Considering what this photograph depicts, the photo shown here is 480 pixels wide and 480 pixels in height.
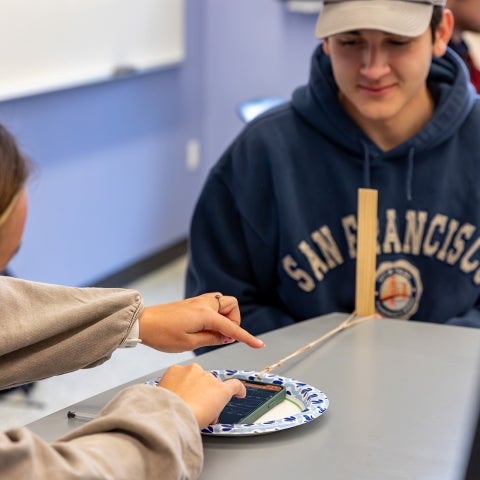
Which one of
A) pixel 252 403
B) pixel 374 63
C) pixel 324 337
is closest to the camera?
pixel 252 403

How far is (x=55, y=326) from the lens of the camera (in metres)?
1.14

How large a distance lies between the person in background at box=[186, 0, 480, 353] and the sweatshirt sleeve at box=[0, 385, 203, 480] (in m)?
0.78

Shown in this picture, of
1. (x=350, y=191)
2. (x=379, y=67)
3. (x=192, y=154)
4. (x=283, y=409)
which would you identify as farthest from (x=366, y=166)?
(x=192, y=154)

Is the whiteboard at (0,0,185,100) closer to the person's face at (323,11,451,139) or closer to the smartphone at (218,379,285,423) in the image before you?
the person's face at (323,11,451,139)

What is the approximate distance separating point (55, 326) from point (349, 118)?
84cm

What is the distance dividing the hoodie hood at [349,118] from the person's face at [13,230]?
862 millimetres

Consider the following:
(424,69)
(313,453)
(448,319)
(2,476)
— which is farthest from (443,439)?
(424,69)

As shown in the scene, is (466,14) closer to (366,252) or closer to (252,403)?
(366,252)

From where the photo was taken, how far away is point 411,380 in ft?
4.13

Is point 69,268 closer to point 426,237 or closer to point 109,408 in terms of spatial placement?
point 426,237

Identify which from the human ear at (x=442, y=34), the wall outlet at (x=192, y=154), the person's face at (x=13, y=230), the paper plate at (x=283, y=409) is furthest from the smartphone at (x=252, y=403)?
the wall outlet at (x=192, y=154)

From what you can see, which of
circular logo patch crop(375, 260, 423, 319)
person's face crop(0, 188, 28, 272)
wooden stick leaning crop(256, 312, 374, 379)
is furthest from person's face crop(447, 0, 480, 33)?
person's face crop(0, 188, 28, 272)

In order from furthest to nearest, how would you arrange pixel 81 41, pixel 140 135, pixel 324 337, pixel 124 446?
pixel 140 135, pixel 81 41, pixel 324 337, pixel 124 446

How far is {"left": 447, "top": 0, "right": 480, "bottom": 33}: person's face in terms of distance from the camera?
2393mm
